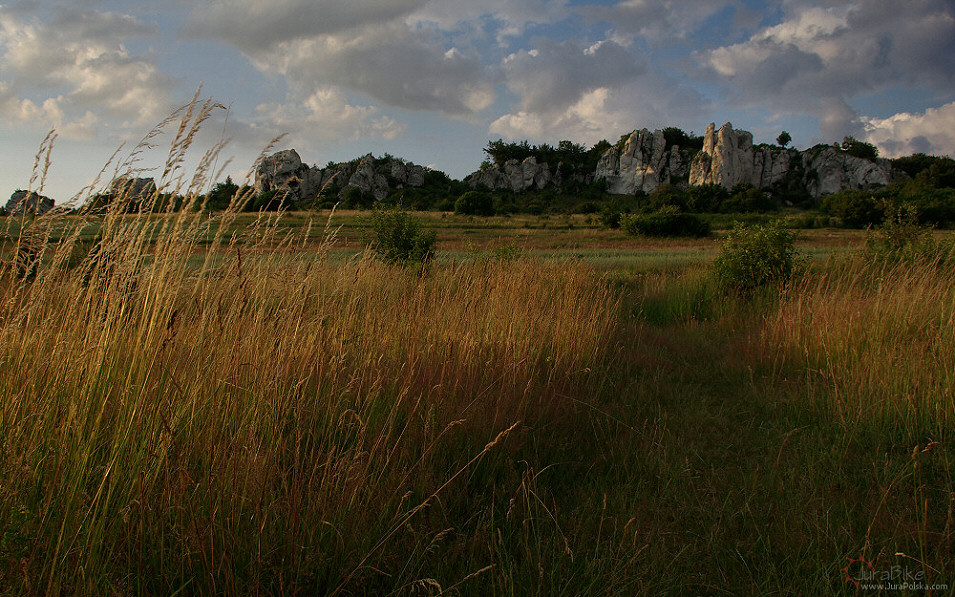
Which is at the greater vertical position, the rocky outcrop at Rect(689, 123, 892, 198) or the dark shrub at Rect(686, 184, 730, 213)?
the rocky outcrop at Rect(689, 123, 892, 198)

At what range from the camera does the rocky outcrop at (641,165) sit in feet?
238

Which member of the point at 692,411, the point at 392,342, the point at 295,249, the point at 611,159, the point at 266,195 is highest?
the point at 611,159

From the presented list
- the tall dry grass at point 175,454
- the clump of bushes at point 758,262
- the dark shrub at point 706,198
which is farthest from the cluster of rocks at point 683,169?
the tall dry grass at point 175,454

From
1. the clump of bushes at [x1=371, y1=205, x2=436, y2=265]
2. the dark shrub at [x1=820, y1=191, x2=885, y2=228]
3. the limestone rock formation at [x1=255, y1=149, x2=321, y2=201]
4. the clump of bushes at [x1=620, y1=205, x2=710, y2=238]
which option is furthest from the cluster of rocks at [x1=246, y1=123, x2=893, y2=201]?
the limestone rock formation at [x1=255, y1=149, x2=321, y2=201]

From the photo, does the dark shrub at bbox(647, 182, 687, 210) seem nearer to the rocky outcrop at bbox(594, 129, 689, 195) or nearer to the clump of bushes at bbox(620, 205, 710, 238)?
the rocky outcrop at bbox(594, 129, 689, 195)

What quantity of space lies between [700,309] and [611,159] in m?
73.1

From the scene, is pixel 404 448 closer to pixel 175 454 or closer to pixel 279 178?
pixel 175 454

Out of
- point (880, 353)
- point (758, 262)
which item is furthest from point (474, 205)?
point (880, 353)

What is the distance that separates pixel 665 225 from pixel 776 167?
54605 mm

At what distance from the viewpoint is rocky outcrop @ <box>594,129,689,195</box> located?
7253 cm

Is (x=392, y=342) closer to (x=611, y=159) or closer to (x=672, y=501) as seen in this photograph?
(x=672, y=501)

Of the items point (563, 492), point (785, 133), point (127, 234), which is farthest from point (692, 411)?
point (785, 133)

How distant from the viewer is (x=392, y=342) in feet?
12.4

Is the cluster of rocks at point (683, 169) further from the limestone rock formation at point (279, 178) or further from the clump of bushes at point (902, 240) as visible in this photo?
the limestone rock formation at point (279, 178)
